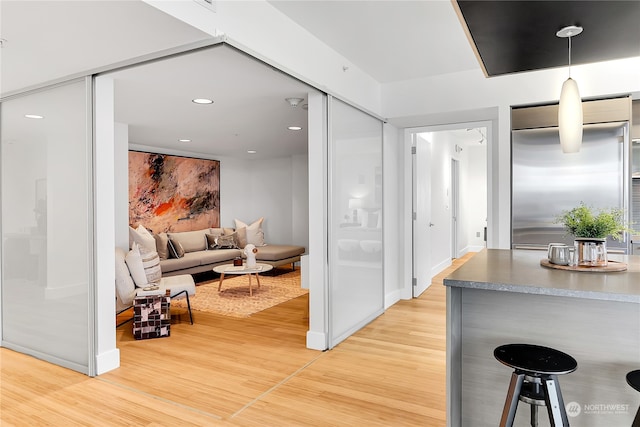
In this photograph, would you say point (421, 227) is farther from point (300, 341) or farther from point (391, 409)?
point (391, 409)

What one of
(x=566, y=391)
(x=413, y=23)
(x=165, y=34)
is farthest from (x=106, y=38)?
(x=566, y=391)

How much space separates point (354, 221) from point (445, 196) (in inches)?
167

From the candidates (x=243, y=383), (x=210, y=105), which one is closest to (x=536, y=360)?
(x=243, y=383)

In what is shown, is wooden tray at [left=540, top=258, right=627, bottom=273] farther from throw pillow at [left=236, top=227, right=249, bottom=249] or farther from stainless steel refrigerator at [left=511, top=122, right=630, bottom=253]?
throw pillow at [left=236, top=227, right=249, bottom=249]

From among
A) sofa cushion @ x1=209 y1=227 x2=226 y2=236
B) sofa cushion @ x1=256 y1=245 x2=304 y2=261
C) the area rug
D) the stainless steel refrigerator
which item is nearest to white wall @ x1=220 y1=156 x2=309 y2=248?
sofa cushion @ x1=209 y1=227 x2=226 y2=236

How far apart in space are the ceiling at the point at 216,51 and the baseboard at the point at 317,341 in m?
2.09

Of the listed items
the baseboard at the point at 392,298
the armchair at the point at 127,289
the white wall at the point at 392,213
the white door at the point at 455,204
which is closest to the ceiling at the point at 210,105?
the white wall at the point at 392,213

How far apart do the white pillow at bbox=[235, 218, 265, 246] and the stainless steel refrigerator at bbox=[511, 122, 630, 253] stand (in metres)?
5.06

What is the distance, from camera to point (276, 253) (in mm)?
7090

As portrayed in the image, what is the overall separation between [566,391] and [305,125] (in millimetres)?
3993

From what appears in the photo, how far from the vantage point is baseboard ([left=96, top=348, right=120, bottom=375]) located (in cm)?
295

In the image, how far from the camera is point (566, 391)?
6.29 ft

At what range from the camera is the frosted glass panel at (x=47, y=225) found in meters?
3.02

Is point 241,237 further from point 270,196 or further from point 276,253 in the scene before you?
point 270,196
